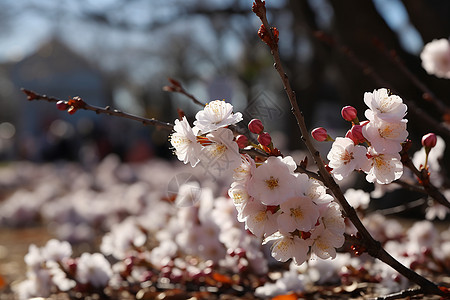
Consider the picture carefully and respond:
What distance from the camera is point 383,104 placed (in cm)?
116

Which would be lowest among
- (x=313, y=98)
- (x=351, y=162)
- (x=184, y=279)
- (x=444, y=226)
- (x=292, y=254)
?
(x=292, y=254)

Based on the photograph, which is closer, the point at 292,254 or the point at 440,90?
the point at 292,254

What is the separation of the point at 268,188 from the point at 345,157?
8.1 inches

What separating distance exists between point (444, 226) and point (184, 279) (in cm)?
342

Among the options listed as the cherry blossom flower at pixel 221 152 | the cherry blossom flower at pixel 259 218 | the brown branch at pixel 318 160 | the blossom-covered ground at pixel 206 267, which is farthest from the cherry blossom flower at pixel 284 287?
the cherry blossom flower at pixel 221 152

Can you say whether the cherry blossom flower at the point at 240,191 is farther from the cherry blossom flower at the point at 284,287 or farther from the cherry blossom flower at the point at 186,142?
the cherry blossom flower at the point at 284,287

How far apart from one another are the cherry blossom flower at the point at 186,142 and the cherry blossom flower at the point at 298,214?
23 cm

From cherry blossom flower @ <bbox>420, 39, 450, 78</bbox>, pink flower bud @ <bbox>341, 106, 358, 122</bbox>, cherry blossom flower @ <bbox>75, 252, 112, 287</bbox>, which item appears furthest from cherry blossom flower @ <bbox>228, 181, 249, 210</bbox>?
cherry blossom flower @ <bbox>420, 39, 450, 78</bbox>

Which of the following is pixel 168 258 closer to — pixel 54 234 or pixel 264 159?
pixel 264 159

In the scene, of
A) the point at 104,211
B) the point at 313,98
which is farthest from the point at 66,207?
the point at 313,98

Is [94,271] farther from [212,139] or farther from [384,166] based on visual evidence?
[384,166]

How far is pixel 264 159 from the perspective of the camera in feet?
3.92

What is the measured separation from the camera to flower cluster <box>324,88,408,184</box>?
3.68ft

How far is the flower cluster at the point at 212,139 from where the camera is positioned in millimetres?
1103
